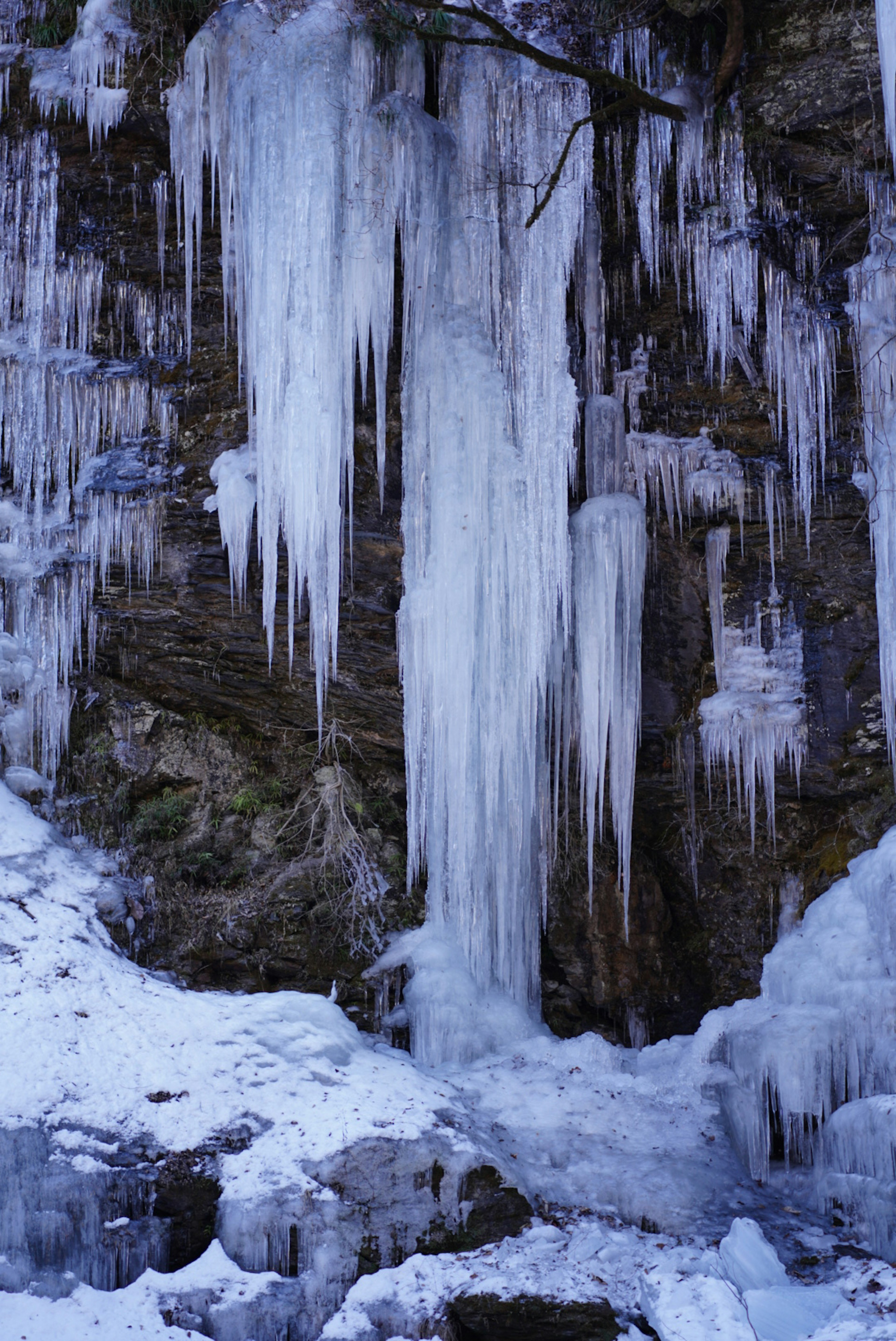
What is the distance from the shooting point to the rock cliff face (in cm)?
685

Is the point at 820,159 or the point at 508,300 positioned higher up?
the point at 820,159

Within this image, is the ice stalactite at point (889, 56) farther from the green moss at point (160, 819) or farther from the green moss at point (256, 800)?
the green moss at point (160, 819)

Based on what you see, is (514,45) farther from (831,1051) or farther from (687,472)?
(831,1051)

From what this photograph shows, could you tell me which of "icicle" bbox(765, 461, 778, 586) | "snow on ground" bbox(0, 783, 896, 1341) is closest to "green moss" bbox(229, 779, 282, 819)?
"snow on ground" bbox(0, 783, 896, 1341)

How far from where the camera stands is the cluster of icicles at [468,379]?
638 centimetres

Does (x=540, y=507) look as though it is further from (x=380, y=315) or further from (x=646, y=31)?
(x=646, y=31)

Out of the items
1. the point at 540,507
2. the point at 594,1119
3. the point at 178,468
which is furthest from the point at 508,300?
the point at 594,1119

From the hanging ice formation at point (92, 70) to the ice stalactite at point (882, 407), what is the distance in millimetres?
4240

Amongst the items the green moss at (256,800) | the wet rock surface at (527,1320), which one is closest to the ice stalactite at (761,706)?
the green moss at (256,800)

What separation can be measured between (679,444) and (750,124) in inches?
70.9

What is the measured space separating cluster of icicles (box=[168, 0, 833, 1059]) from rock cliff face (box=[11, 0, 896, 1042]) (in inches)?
9.0

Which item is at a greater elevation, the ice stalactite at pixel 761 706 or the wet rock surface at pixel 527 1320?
the ice stalactite at pixel 761 706

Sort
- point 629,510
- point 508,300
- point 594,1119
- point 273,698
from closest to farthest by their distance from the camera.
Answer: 1. point 594,1119
2. point 508,300
3. point 629,510
4. point 273,698

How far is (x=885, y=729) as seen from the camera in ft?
24.4
